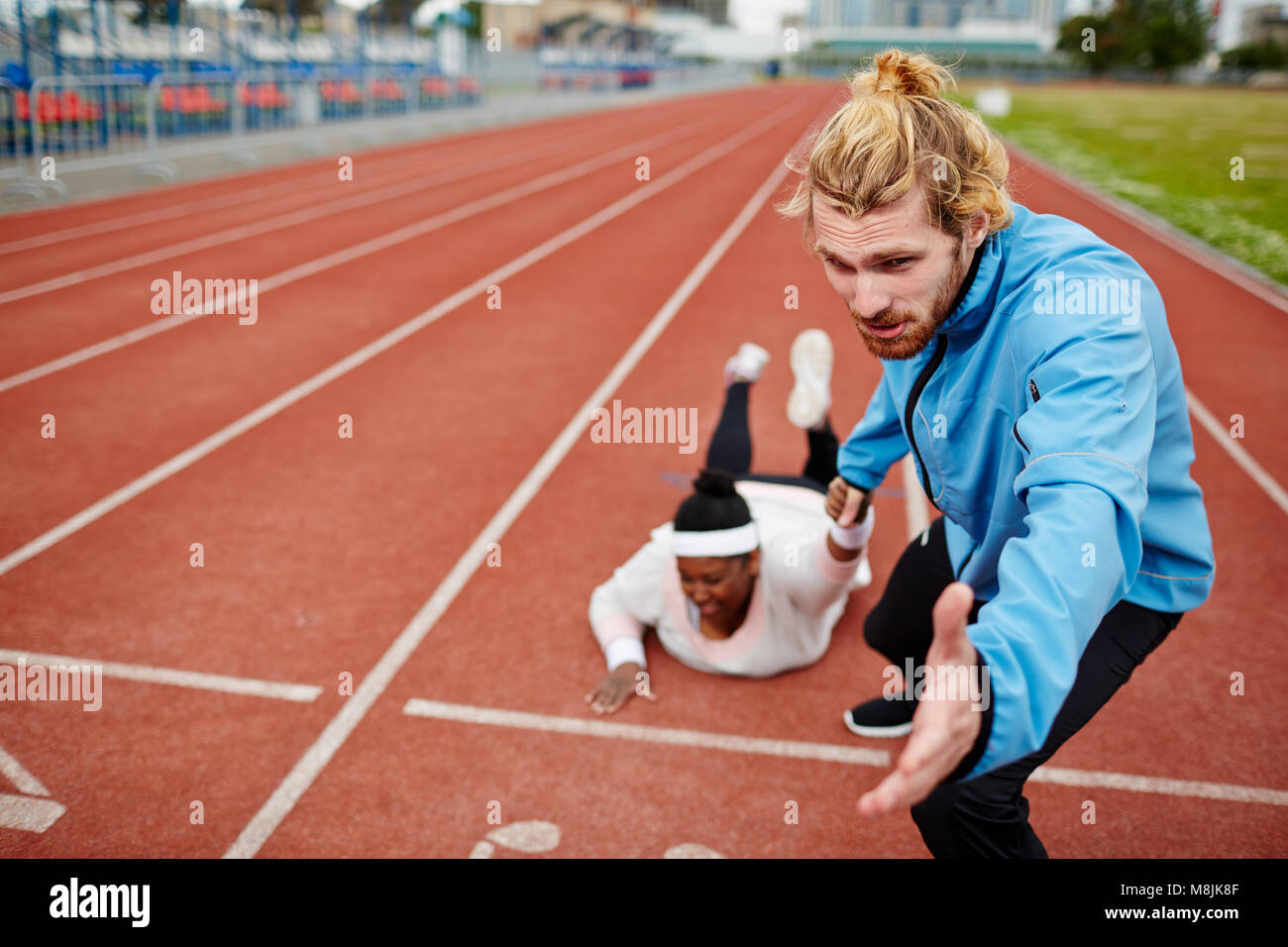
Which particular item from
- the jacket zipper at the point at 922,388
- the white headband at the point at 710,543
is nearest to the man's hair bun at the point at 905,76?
the jacket zipper at the point at 922,388

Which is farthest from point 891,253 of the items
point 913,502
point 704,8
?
point 704,8

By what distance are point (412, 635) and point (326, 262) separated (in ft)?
27.5

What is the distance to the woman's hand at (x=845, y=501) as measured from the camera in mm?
3133

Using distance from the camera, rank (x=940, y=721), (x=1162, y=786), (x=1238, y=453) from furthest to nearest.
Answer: (x=1238, y=453) < (x=1162, y=786) < (x=940, y=721)

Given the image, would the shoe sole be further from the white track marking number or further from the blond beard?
the white track marking number

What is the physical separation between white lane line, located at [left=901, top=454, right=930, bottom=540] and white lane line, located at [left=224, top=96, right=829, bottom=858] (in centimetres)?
214

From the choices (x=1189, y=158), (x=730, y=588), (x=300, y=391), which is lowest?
(x=730, y=588)

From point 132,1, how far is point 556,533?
33978 millimetres

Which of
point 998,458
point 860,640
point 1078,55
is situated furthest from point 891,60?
point 1078,55

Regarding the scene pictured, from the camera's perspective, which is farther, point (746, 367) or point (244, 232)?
point (244, 232)

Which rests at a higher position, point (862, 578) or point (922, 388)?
point (922, 388)

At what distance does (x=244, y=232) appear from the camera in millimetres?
13094

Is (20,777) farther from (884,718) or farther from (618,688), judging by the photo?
(884,718)

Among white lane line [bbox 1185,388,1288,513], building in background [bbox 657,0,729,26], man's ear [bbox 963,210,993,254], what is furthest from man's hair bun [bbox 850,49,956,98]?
building in background [bbox 657,0,729,26]
